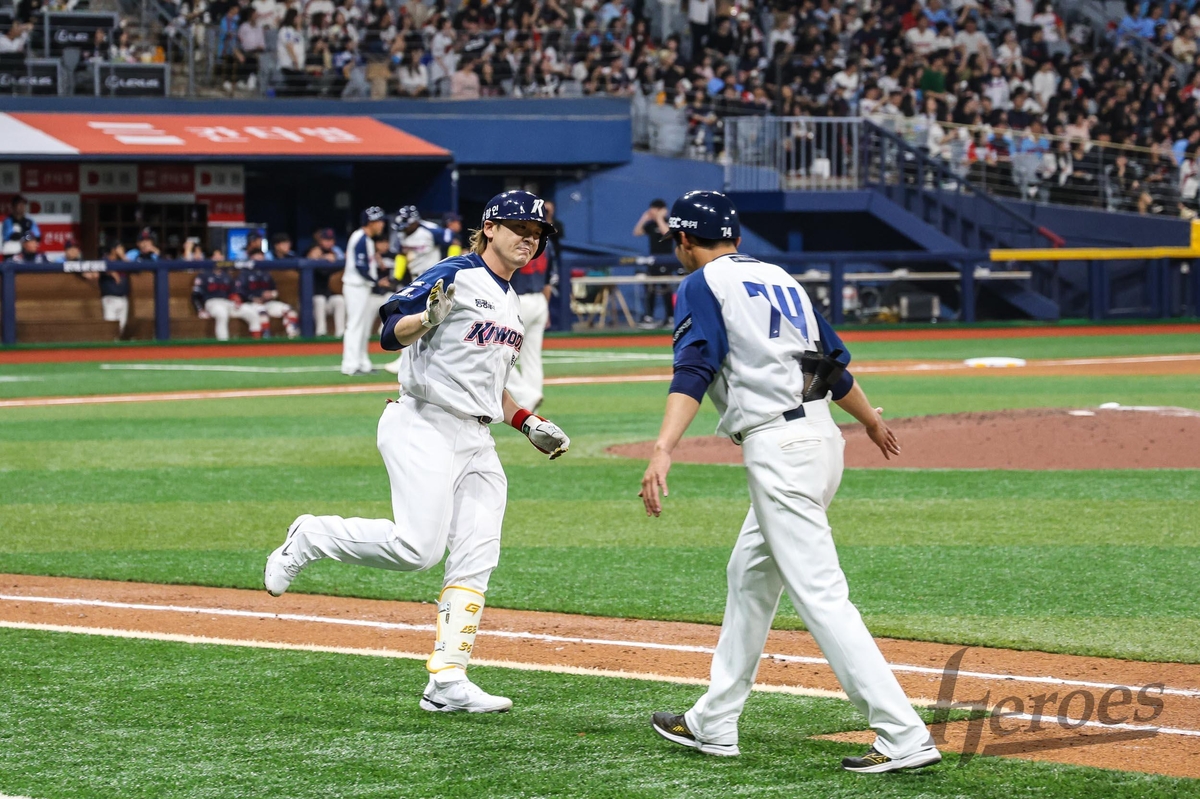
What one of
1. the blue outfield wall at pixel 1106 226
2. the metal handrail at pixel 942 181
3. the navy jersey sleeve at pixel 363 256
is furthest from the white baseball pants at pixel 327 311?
the blue outfield wall at pixel 1106 226

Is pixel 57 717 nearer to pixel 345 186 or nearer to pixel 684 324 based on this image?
pixel 684 324

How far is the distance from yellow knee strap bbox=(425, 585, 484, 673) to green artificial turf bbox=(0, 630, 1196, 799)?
19cm

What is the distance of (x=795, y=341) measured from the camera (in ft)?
14.8

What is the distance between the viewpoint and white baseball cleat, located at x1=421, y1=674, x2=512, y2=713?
517 centimetres

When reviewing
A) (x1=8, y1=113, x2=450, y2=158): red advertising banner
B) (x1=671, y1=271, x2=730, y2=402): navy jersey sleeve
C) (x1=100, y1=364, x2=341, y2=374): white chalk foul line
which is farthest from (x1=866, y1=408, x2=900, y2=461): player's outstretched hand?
(x1=8, y1=113, x2=450, y2=158): red advertising banner

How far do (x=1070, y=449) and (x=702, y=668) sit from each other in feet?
23.1

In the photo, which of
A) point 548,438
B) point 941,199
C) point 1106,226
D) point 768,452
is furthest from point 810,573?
point 1106,226

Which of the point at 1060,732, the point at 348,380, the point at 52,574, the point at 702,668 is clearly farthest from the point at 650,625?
the point at 348,380

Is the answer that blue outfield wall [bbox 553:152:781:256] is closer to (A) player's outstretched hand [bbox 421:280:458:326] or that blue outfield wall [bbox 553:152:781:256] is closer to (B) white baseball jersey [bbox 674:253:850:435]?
(A) player's outstretched hand [bbox 421:280:458:326]

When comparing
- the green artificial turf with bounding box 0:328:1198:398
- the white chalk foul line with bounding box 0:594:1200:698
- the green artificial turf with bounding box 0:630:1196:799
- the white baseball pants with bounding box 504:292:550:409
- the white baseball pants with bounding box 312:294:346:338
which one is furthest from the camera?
the white baseball pants with bounding box 312:294:346:338

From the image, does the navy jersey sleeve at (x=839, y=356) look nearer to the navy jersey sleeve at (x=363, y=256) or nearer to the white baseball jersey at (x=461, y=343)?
the white baseball jersey at (x=461, y=343)

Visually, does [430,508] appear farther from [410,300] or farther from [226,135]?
[226,135]

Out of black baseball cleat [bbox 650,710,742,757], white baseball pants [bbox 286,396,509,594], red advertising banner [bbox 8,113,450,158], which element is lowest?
black baseball cleat [bbox 650,710,742,757]

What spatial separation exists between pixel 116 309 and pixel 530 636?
A: 18.9 metres
